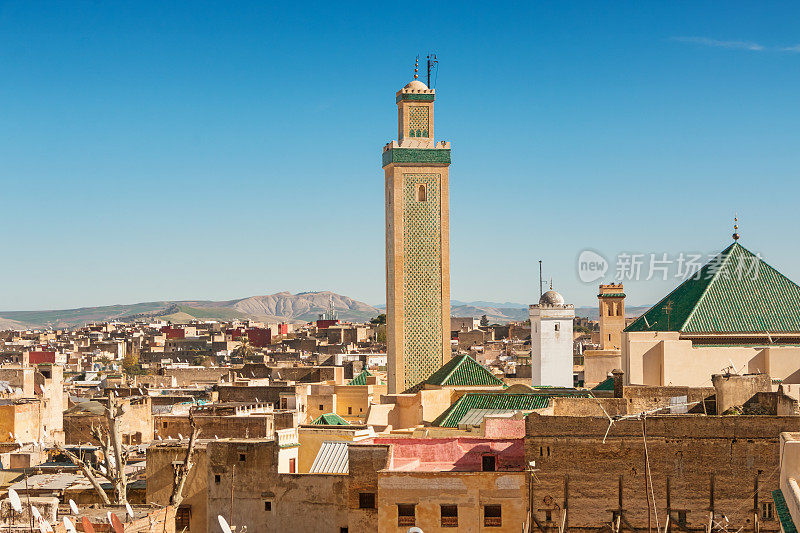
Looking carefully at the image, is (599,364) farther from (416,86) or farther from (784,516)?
(784,516)

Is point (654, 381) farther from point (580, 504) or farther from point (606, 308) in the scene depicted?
point (606, 308)

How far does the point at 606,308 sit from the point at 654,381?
2394 cm

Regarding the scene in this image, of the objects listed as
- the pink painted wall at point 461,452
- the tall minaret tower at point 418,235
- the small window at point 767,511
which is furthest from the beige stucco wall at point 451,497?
the tall minaret tower at point 418,235

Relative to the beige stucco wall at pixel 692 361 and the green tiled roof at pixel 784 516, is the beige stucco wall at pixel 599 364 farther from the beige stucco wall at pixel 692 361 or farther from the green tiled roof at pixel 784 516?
the green tiled roof at pixel 784 516

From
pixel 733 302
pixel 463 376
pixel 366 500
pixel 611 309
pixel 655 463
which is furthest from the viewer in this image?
pixel 611 309

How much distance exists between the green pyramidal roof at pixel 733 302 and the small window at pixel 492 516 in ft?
29.8

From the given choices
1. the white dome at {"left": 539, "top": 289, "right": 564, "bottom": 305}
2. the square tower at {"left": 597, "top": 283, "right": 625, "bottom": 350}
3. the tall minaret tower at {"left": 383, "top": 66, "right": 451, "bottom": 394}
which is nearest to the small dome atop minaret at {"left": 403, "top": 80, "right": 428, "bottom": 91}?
the tall minaret tower at {"left": 383, "top": 66, "right": 451, "bottom": 394}

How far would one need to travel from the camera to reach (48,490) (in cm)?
1636

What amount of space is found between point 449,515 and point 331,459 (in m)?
2.23

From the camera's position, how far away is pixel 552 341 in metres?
31.2

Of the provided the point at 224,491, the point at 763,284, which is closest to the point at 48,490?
the point at 224,491

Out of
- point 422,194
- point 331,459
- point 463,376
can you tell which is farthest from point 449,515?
point 422,194

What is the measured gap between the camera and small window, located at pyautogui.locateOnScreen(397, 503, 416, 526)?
581 inches

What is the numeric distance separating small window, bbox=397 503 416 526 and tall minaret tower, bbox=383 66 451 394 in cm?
1370
